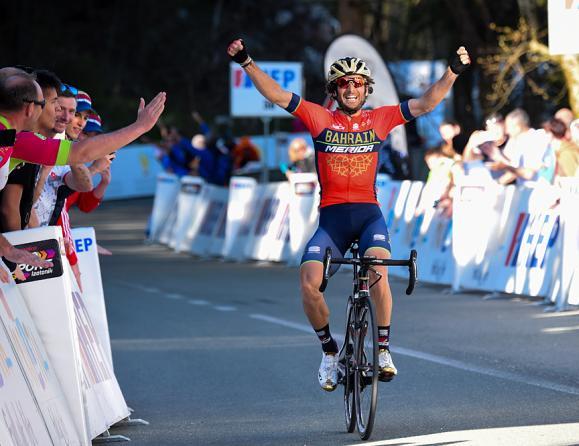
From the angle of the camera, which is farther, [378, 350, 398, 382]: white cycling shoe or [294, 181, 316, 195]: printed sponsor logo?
[294, 181, 316, 195]: printed sponsor logo

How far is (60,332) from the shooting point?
8367 mm

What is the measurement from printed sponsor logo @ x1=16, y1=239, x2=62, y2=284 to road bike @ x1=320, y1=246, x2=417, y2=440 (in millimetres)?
1664

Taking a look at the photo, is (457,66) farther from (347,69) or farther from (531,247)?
(531,247)

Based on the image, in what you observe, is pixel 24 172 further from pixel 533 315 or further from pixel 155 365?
pixel 533 315

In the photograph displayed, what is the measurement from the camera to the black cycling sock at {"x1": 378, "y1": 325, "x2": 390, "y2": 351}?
9.34 m

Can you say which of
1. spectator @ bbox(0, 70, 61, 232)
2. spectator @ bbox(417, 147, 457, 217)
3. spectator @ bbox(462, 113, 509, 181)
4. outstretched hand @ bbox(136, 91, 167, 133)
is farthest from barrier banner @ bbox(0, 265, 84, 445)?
spectator @ bbox(417, 147, 457, 217)

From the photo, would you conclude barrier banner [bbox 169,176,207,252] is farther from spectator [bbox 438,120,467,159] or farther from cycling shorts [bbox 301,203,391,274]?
cycling shorts [bbox 301,203,391,274]

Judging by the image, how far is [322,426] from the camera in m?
9.49

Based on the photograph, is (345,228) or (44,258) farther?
(345,228)

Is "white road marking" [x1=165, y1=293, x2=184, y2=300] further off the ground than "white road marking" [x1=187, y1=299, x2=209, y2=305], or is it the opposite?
"white road marking" [x1=187, y1=299, x2=209, y2=305]

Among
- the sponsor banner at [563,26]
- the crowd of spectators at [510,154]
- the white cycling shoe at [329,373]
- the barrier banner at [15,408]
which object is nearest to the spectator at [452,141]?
the crowd of spectators at [510,154]

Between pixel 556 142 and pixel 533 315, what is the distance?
2.74 meters

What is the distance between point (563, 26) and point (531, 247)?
9.59 feet

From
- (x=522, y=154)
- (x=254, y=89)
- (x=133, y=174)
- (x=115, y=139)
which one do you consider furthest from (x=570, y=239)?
(x=133, y=174)
